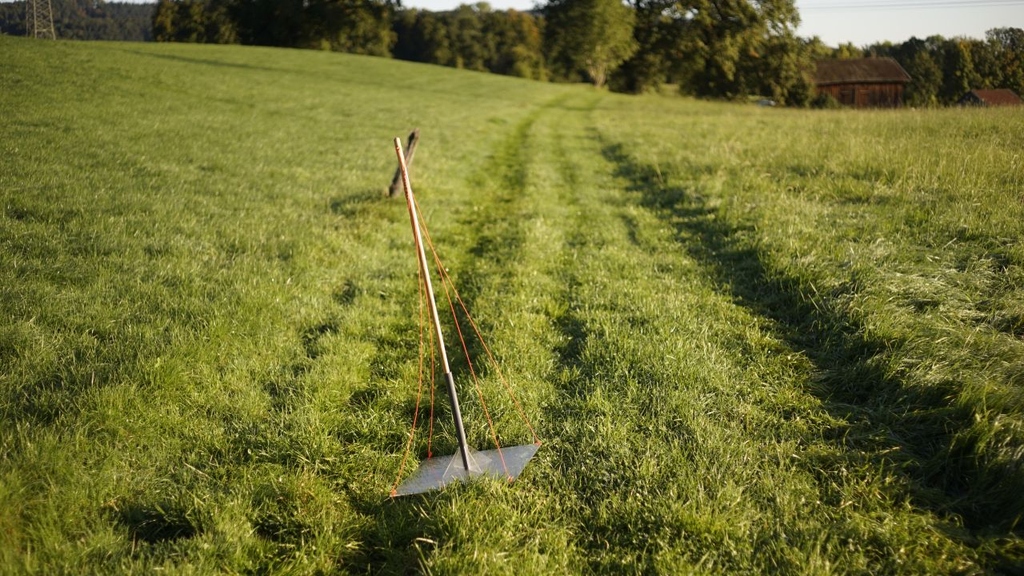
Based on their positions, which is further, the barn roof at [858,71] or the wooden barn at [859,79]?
the barn roof at [858,71]

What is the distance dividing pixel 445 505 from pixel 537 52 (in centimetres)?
11816

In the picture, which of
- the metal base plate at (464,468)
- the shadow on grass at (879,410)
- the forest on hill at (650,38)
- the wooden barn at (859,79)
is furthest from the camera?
the wooden barn at (859,79)

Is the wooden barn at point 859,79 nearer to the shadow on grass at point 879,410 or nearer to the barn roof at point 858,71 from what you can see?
the barn roof at point 858,71

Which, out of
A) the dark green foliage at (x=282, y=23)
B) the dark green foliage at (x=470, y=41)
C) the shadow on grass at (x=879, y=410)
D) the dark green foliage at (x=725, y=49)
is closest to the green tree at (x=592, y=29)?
the dark green foliage at (x=725, y=49)

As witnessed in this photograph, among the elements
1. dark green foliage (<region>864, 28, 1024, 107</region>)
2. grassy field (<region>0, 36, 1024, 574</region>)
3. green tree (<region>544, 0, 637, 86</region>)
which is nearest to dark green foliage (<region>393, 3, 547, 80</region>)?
green tree (<region>544, 0, 637, 86</region>)

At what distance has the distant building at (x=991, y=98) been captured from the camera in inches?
698

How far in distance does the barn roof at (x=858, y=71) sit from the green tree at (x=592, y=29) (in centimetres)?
2224

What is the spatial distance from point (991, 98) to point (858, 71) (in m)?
47.8

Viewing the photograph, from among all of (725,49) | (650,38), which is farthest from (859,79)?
(650,38)

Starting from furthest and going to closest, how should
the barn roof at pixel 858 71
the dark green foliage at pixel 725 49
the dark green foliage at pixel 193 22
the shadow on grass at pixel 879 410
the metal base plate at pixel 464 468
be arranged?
the dark green foliage at pixel 193 22 → the barn roof at pixel 858 71 → the dark green foliage at pixel 725 49 → the metal base plate at pixel 464 468 → the shadow on grass at pixel 879 410

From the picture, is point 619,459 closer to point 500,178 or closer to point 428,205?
point 428,205

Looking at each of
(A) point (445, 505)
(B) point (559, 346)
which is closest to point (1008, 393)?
(B) point (559, 346)

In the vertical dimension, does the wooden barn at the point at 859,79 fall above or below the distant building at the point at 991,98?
above

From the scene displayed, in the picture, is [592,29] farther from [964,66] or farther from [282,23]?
[282,23]
